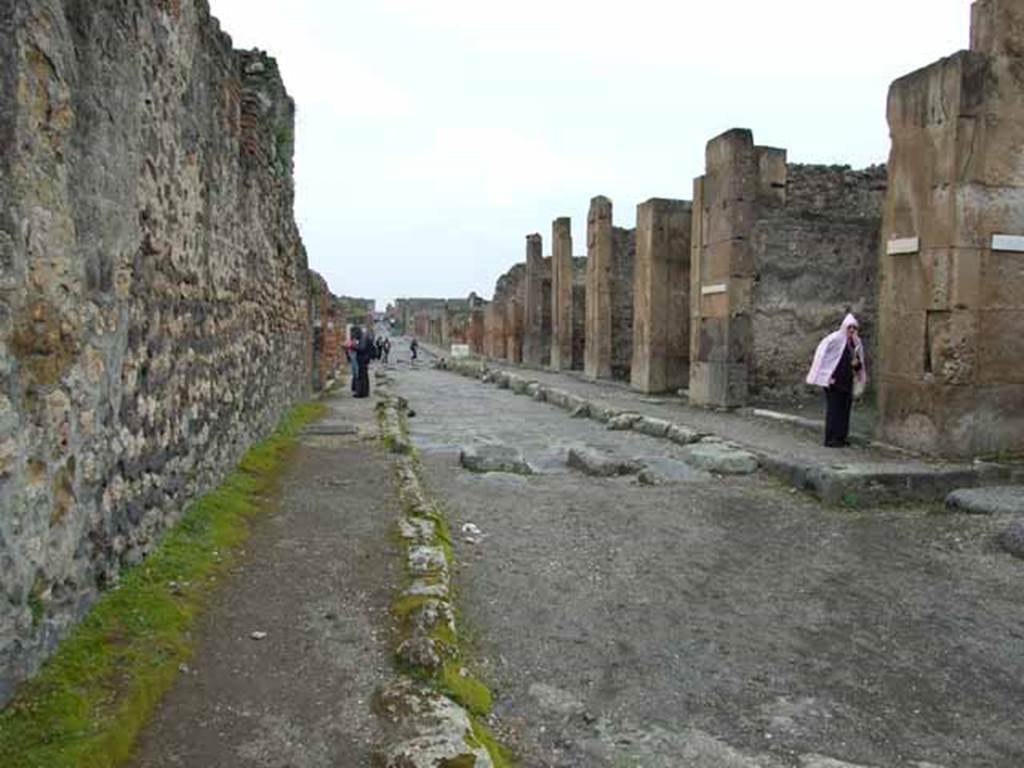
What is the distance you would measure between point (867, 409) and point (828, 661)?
888 centimetres

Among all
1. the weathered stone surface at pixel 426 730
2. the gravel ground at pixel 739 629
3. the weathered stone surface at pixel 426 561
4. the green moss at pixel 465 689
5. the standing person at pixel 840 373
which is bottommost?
the gravel ground at pixel 739 629

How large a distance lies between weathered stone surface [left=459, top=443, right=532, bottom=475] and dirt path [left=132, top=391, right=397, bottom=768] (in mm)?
2778

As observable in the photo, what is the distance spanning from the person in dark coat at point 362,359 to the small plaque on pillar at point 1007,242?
1002cm

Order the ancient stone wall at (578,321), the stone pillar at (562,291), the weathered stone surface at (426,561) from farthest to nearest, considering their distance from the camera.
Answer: the ancient stone wall at (578,321), the stone pillar at (562,291), the weathered stone surface at (426,561)

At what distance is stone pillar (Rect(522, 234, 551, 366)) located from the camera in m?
27.9

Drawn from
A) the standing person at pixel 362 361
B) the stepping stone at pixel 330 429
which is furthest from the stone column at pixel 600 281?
the stepping stone at pixel 330 429

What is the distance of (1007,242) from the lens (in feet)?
26.3

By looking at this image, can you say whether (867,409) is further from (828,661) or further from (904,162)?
(828,661)

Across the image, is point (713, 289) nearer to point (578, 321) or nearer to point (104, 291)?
point (104, 291)

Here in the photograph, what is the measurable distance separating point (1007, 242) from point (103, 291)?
745 centimetres

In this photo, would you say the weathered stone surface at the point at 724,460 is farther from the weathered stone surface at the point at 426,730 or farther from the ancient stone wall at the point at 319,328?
the ancient stone wall at the point at 319,328

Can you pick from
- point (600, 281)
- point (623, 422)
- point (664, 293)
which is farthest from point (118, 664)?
point (600, 281)

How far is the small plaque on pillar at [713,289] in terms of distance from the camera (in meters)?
13.2

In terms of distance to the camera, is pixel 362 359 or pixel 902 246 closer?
pixel 902 246
